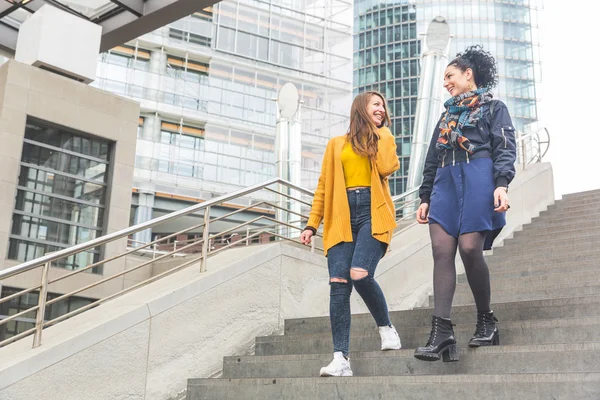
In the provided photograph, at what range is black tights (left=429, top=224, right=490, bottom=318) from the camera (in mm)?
3830

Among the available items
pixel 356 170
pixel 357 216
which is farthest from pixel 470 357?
pixel 356 170

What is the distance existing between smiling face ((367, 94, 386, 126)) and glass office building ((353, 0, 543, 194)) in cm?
6361

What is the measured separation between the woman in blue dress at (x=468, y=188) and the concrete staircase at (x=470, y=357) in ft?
0.71

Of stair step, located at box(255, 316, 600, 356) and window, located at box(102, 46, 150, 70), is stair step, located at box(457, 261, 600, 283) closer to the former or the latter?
stair step, located at box(255, 316, 600, 356)

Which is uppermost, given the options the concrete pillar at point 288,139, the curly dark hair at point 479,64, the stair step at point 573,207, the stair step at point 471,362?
the concrete pillar at point 288,139

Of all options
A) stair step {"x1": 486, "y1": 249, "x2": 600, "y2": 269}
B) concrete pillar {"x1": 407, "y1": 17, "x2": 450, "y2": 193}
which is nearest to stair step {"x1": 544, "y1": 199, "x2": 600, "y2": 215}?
stair step {"x1": 486, "y1": 249, "x2": 600, "y2": 269}

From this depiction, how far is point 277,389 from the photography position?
412 cm

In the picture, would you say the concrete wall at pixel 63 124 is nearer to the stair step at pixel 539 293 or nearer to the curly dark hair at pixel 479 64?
the stair step at pixel 539 293

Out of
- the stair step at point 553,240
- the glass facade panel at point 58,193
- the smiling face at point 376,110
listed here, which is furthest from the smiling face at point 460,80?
the glass facade panel at point 58,193

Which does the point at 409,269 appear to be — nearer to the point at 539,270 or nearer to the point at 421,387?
the point at 539,270

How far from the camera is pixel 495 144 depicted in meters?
3.97

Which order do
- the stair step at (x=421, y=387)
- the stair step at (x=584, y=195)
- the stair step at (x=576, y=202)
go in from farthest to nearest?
the stair step at (x=584, y=195) → the stair step at (x=576, y=202) → the stair step at (x=421, y=387)

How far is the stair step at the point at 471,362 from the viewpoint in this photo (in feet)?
11.8

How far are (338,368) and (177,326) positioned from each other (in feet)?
5.50
